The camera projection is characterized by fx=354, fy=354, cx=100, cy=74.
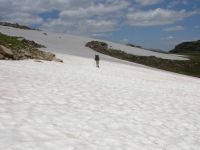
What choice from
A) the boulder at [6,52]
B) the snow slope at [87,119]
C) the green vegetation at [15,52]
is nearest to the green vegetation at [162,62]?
the green vegetation at [15,52]

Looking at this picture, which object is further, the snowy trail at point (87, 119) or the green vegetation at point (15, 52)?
the green vegetation at point (15, 52)

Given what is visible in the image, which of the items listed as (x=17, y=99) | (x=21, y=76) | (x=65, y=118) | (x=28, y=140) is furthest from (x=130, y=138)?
(x=21, y=76)

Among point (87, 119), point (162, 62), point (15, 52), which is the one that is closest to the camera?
point (87, 119)

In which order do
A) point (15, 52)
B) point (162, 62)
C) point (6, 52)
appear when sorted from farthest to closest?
1. point (162, 62)
2. point (15, 52)
3. point (6, 52)

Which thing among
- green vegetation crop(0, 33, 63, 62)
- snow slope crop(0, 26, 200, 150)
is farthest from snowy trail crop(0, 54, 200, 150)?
green vegetation crop(0, 33, 63, 62)

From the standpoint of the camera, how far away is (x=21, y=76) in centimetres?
2003

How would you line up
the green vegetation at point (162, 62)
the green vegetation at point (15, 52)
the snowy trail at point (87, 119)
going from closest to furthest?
the snowy trail at point (87, 119)
the green vegetation at point (15, 52)
the green vegetation at point (162, 62)

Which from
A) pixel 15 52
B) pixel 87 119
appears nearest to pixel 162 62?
pixel 15 52

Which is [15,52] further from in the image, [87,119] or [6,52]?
[87,119]

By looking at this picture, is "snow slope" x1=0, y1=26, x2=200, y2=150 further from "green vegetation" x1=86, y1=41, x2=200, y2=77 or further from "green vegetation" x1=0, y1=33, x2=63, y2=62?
"green vegetation" x1=86, y1=41, x2=200, y2=77

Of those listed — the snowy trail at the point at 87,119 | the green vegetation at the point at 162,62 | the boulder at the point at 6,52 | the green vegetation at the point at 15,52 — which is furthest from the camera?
the green vegetation at the point at 162,62

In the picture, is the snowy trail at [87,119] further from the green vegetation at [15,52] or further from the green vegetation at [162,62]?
the green vegetation at [162,62]

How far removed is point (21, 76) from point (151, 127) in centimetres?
989

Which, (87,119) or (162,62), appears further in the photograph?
(162,62)
